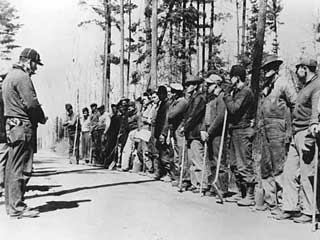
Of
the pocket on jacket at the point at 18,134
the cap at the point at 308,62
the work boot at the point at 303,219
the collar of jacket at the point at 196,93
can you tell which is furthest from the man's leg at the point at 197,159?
the pocket on jacket at the point at 18,134

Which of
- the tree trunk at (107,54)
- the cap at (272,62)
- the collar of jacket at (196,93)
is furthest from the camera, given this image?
the tree trunk at (107,54)

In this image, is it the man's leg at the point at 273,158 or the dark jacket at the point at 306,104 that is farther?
the man's leg at the point at 273,158

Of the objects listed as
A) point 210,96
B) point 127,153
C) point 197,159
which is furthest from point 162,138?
point 127,153

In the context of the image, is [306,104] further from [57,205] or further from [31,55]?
[57,205]

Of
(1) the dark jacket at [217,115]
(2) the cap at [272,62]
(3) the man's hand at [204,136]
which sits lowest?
(3) the man's hand at [204,136]

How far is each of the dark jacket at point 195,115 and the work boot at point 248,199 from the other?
4.98 ft

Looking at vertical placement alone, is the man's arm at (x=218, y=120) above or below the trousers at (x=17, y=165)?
above

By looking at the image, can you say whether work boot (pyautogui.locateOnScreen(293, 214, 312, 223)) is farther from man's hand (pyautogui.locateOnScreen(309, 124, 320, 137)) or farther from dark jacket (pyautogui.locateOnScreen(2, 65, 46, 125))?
dark jacket (pyautogui.locateOnScreen(2, 65, 46, 125))

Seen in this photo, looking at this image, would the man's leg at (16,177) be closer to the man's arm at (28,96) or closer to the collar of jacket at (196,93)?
the man's arm at (28,96)

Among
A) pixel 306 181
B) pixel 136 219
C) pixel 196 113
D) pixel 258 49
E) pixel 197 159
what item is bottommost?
pixel 136 219

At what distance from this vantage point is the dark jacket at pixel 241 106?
7789mm

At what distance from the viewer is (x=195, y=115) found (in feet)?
29.2

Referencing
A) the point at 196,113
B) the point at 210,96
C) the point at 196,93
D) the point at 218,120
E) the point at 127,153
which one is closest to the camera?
the point at 218,120

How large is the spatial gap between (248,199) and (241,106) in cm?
143
